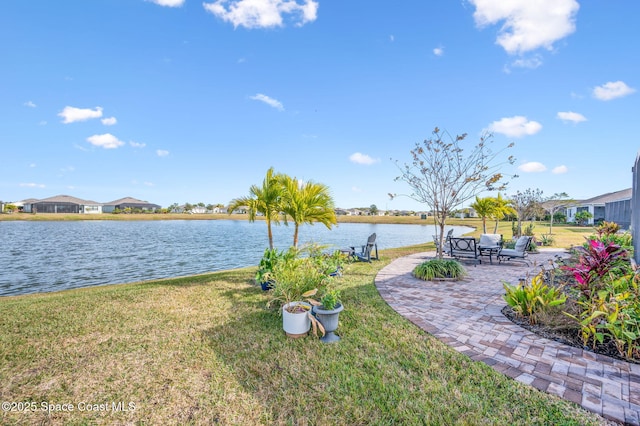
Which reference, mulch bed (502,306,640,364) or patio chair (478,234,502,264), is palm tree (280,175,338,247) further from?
patio chair (478,234,502,264)

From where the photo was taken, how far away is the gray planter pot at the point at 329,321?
350 centimetres

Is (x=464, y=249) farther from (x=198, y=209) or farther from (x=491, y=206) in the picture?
(x=198, y=209)

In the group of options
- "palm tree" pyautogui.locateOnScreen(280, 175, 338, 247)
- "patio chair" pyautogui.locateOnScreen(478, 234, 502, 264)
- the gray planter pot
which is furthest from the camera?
"patio chair" pyautogui.locateOnScreen(478, 234, 502, 264)

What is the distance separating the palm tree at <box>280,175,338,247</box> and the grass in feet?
9.11

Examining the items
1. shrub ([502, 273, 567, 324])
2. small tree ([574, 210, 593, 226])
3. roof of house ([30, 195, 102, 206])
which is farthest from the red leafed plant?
roof of house ([30, 195, 102, 206])

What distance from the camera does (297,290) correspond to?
14.1 feet

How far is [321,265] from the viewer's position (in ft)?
16.3

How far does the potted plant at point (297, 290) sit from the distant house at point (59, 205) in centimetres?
9890

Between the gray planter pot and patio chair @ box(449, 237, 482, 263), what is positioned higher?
patio chair @ box(449, 237, 482, 263)

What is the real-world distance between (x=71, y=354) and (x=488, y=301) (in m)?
6.47

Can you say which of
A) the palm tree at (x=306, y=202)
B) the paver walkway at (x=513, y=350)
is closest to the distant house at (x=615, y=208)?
the paver walkway at (x=513, y=350)

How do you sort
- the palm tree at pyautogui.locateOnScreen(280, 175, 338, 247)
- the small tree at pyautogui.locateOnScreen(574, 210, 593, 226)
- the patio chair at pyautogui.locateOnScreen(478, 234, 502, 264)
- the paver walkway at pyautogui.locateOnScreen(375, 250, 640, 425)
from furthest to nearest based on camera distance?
the small tree at pyautogui.locateOnScreen(574, 210, 593, 226)
the patio chair at pyautogui.locateOnScreen(478, 234, 502, 264)
the palm tree at pyautogui.locateOnScreen(280, 175, 338, 247)
the paver walkway at pyautogui.locateOnScreen(375, 250, 640, 425)

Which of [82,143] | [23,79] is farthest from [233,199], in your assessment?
[82,143]

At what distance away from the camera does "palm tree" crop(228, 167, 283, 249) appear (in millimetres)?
6691
